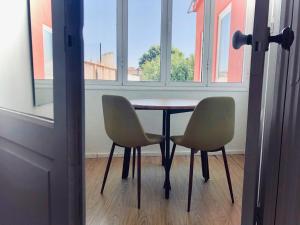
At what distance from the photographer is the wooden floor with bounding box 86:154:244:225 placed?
1796 mm

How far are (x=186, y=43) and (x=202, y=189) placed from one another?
1845 mm

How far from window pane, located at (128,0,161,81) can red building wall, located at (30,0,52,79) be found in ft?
7.10

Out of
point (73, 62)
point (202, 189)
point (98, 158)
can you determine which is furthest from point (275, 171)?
point (98, 158)

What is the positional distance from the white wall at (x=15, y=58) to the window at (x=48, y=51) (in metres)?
0.20

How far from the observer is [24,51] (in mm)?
1190

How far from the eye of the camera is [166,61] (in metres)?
3.28

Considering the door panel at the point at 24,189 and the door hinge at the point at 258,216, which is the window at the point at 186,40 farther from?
the door hinge at the point at 258,216

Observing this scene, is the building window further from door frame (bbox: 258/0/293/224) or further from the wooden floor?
door frame (bbox: 258/0/293/224)

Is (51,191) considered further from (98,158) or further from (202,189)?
(98,158)

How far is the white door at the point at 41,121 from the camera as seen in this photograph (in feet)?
2.69

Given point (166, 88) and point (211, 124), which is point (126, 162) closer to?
point (211, 124)

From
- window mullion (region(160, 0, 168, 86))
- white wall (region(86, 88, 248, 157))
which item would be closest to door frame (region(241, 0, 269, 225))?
white wall (region(86, 88, 248, 157))

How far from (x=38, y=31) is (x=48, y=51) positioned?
199 millimetres


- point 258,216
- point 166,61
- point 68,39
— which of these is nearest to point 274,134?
point 258,216
